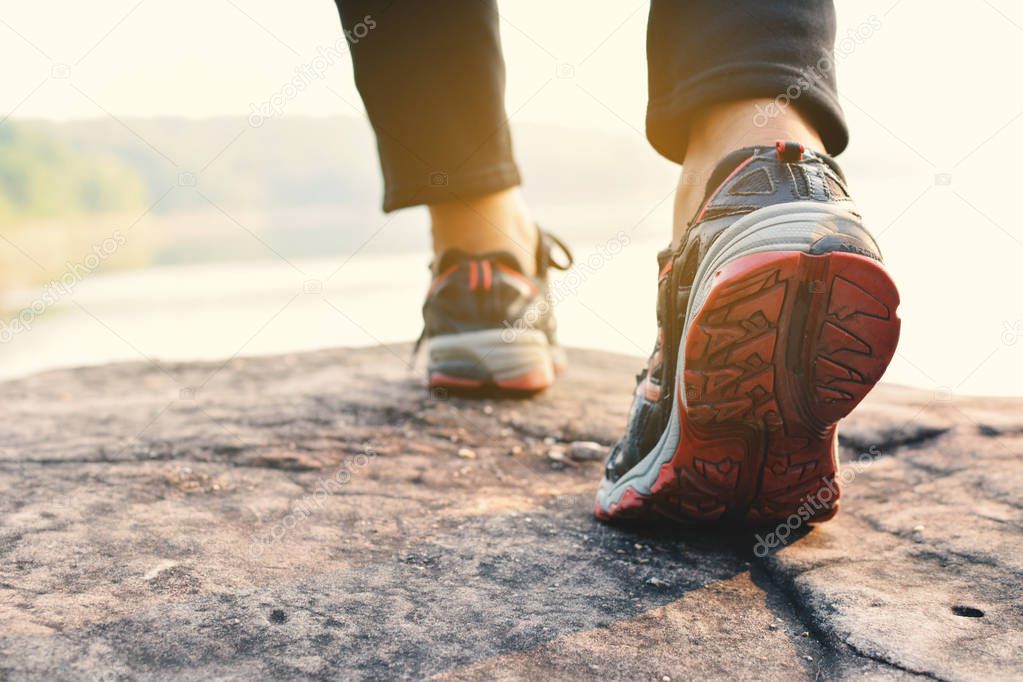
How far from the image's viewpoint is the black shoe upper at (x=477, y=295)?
1770 millimetres

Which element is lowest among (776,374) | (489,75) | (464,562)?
(464,562)

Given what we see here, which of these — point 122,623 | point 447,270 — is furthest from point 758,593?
point 447,270

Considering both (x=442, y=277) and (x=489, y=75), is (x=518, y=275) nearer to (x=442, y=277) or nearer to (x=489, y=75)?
(x=442, y=277)

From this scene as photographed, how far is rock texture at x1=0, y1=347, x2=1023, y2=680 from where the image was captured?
2.36ft

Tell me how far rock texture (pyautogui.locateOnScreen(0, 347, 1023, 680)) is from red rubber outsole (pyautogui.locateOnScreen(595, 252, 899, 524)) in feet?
0.32

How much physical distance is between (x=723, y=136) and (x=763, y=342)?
0.29m

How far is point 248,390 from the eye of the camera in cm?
200

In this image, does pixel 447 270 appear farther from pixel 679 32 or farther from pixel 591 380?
pixel 679 32

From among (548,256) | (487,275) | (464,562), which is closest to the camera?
(464,562)

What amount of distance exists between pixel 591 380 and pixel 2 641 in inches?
59.1

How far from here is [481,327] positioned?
1.78 m

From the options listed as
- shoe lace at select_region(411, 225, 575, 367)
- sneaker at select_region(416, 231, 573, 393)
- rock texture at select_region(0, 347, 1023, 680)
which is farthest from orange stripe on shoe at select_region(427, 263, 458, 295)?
rock texture at select_region(0, 347, 1023, 680)

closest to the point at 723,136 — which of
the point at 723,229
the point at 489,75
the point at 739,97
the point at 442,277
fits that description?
the point at 739,97

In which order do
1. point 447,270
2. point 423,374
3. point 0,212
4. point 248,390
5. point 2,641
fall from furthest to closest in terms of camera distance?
point 0,212 → point 423,374 → point 248,390 → point 447,270 → point 2,641
